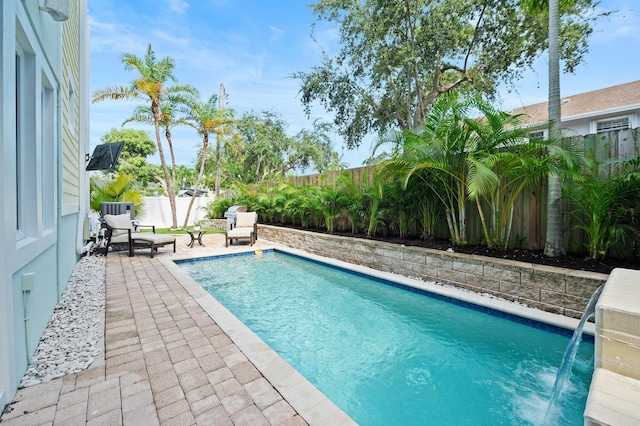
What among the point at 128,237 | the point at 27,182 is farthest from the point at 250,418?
the point at 128,237

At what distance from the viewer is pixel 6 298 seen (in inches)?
78.4

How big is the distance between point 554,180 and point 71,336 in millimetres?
6431

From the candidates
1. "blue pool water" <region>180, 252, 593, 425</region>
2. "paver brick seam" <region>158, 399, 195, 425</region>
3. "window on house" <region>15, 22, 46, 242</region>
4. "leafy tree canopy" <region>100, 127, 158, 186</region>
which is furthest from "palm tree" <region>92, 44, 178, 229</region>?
"leafy tree canopy" <region>100, 127, 158, 186</region>

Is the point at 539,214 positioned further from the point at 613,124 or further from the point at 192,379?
the point at 613,124

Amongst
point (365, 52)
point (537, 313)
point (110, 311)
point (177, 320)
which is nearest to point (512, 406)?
point (537, 313)

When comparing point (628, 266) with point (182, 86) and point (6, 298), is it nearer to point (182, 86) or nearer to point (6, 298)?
point (6, 298)

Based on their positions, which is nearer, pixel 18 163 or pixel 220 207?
pixel 18 163

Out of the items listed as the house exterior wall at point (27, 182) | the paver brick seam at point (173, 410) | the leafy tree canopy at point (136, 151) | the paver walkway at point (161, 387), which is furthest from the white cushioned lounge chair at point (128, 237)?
the leafy tree canopy at point (136, 151)

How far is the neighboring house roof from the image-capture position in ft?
39.2

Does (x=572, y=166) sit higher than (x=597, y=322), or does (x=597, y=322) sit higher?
(x=572, y=166)

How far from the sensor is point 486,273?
454 cm

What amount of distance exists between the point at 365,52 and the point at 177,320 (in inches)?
389

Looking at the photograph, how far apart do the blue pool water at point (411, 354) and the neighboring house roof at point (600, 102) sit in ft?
34.6

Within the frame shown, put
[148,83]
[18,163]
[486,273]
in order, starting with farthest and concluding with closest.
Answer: [148,83]
[486,273]
[18,163]
